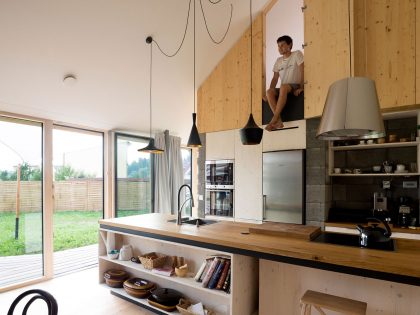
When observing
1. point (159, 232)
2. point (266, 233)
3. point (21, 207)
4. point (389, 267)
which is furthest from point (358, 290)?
point (21, 207)

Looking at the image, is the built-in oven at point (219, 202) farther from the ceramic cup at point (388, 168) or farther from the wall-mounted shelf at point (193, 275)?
the ceramic cup at point (388, 168)

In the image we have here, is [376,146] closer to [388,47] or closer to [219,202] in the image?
[388,47]

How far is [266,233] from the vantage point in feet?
7.24

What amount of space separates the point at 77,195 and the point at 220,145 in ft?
8.03

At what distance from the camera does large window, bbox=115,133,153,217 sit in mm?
4773

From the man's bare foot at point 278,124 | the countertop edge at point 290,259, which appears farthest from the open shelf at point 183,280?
the man's bare foot at point 278,124

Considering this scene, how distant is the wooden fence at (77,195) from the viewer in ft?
11.6

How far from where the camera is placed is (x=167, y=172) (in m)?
5.41

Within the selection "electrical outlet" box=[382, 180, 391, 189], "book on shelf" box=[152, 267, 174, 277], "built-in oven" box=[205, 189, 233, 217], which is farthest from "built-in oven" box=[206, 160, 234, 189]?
"electrical outlet" box=[382, 180, 391, 189]

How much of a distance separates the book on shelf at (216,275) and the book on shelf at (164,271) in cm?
48

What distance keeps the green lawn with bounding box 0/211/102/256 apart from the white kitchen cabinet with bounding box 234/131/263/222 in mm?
2437

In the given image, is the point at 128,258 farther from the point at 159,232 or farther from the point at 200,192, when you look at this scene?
the point at 200,192

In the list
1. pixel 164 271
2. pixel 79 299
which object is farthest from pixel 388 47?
pixel 79 299

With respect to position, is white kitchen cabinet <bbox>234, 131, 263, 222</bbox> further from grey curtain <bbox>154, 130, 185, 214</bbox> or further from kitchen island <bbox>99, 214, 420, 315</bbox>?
grey curtain <bbox>154, 130, 185, 214</bbox>
